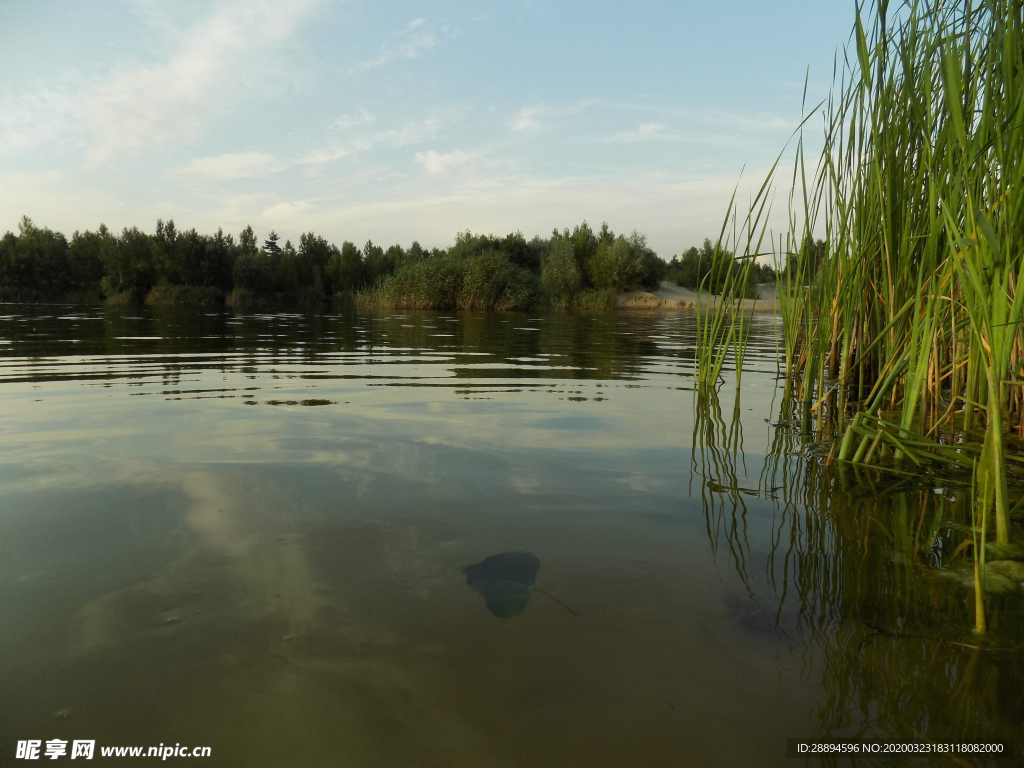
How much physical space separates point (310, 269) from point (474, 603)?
54.5m

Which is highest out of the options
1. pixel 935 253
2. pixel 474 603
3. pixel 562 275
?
pixel 562 275

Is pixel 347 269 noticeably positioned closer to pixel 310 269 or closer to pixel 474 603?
pixel 310 269

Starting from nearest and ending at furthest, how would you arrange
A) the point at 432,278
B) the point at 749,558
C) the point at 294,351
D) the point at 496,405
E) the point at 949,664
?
the point at 949,664, the point at 749,558, the point at 496,405, the point at 294,351, the point at 432,278

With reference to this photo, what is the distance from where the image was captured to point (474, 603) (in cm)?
124

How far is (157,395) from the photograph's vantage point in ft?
12.4

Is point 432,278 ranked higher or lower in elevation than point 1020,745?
higher

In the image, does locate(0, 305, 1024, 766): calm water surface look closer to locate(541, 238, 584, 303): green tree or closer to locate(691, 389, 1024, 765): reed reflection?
locate(691, 389, 1024, 765): reed reflection

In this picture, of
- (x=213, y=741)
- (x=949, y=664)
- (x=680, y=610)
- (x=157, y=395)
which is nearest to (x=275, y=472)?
(x=213, y=741)

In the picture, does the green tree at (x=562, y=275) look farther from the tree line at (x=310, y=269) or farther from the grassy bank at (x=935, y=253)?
the grassy bank at (x=935, y=253)

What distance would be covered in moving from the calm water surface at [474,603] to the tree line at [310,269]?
23.5 metres

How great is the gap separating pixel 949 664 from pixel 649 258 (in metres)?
36.4

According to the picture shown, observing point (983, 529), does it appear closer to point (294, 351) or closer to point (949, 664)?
point (949, 664)

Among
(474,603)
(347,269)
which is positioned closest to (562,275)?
(347,269)

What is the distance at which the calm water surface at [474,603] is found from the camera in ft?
2.94
